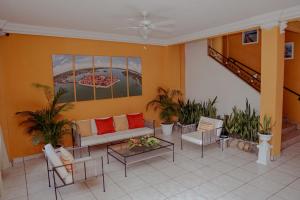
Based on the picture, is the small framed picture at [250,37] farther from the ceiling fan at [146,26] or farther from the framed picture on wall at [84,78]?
the framed picture on wall at [84,78]

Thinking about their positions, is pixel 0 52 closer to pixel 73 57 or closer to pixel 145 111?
pixel 73 57

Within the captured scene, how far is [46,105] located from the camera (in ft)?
Answer: 17.8

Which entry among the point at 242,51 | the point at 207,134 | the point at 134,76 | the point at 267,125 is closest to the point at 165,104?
the point at 134,76

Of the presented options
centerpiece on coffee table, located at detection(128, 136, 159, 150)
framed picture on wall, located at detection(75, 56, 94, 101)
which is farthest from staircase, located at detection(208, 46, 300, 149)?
framed picture on wall, located at detection(75, 56, 94, 101)

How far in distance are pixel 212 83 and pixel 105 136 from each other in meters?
3.81

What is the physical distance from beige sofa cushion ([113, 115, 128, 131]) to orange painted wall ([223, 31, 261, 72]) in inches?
183

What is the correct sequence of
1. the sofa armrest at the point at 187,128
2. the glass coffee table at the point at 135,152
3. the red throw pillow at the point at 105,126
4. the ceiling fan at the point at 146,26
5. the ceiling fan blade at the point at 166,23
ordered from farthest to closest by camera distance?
the sofa armrest at the point at 187,128
the red throw pillow at the point at 105,126
the ceiling fan blade at the point at 166,23
the glass coffee table at the point at 135,152
the ceiling fan at the point at 146,26

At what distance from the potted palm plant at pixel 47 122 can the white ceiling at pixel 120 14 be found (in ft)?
4.82

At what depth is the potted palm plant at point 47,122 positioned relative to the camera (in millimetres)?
4903

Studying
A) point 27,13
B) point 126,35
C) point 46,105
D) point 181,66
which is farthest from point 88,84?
point 181,66

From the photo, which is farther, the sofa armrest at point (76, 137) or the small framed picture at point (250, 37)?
the small framed picture at point (250, 37)

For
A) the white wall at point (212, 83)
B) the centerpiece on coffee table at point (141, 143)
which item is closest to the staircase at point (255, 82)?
the white wall at point (212, 83)

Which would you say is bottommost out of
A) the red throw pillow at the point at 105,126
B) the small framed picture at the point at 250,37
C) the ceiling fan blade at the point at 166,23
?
the red throw pillow at the point at 105,126

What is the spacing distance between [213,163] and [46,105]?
434 centimetres
